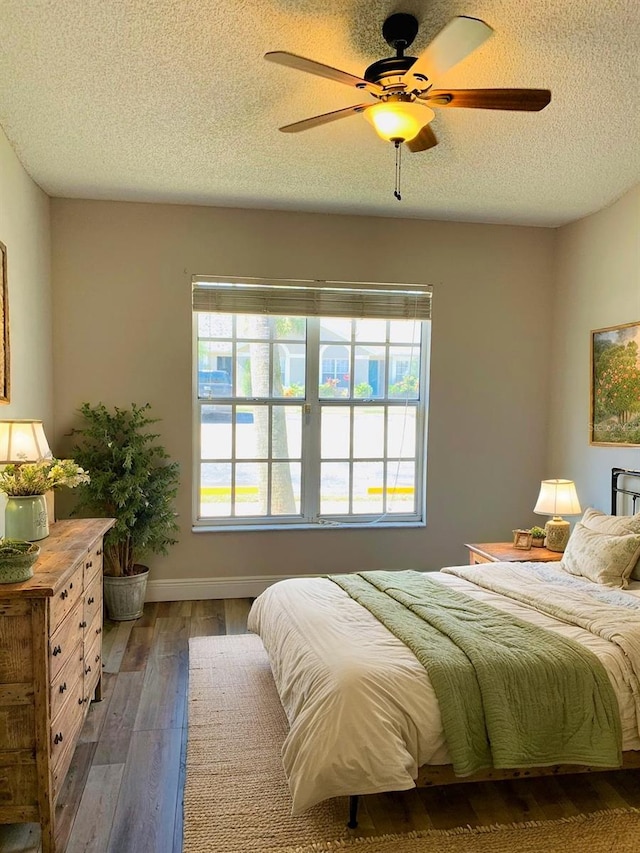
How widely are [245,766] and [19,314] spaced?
263 cm

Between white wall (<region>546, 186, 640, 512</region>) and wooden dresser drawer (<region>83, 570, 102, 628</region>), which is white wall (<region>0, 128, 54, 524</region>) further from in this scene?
white wall (<region>546, 186, 640, 512</region>)

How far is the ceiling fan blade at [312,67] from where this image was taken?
6.30 ft

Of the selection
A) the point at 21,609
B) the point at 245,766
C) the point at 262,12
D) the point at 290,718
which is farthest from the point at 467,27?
the point at 245,766

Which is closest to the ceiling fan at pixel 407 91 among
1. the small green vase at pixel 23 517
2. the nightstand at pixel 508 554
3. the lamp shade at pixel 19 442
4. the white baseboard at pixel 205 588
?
the lamp shade at pixel 19 442

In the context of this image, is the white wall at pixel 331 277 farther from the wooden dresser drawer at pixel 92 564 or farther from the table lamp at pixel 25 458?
the table lamp at pixel 25 458

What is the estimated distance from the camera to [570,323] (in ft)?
15.2

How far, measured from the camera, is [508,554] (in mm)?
3908

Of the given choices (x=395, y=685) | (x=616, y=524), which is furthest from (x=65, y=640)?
(x=616, y=524)

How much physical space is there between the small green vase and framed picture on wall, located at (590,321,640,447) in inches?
135

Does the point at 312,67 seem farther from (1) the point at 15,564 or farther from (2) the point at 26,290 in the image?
(2) the point at 26,290

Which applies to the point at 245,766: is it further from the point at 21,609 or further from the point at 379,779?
the point at 21,609

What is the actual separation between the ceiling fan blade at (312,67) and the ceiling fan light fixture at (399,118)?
0.29ft

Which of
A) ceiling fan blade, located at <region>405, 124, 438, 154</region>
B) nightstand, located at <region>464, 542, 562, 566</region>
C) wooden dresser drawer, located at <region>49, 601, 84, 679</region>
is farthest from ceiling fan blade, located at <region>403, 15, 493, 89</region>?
nightstand, located at <region>464, 542, 562, 566</region>

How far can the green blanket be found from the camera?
6.84ft
